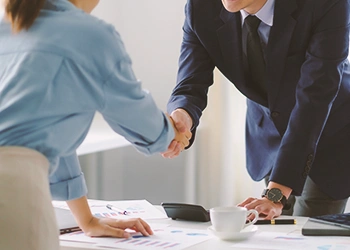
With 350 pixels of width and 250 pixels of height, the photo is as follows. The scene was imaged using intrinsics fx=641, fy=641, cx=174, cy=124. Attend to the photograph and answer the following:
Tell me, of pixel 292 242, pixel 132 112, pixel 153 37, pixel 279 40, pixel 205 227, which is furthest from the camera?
pixel 153 37

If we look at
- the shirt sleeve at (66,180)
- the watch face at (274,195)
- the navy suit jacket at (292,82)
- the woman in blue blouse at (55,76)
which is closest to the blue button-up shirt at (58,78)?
the woman in blue blouse at (55,76)

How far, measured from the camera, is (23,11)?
3.75 feet

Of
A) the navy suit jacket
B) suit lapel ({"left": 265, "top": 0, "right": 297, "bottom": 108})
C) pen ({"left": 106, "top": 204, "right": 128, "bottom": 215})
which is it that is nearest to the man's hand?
the navy suit jacket

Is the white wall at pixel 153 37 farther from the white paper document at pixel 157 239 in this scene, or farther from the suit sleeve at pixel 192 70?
the white paper document at pixel 157 239

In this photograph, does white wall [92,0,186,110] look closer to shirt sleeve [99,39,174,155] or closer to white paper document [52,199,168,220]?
white paper document [52,199,168,220]

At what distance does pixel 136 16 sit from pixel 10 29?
225 centimetres

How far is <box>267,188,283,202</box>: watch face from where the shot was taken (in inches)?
69.3

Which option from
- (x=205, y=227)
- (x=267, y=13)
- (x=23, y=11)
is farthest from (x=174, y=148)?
(x=23, y=11)

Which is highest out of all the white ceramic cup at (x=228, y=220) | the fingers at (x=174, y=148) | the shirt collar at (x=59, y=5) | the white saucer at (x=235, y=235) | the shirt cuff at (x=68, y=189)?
the shirt collar at (x=59, y=5)

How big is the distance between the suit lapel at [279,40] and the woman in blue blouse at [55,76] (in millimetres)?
830

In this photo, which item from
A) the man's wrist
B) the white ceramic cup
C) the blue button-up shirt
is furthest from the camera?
the man's wrist

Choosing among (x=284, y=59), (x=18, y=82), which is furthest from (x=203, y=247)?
(x=284, y=59)

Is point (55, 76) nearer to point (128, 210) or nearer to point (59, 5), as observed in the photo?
point (59, 5)

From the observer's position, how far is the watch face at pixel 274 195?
1.76 meters
